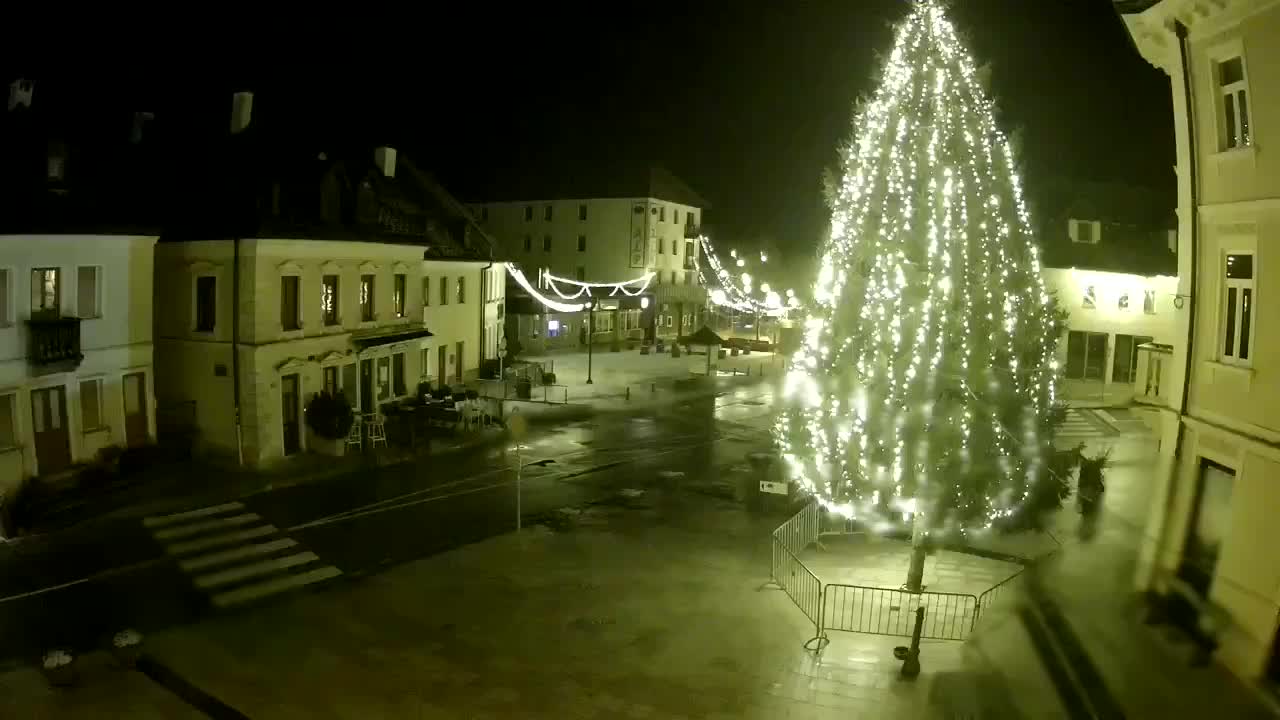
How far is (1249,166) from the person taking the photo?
12.6m

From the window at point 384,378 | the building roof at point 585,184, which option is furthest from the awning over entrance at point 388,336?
the building roof at point 585,184

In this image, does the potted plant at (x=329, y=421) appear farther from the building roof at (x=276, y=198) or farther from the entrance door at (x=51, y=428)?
the entrance door at (x=51, y=428)

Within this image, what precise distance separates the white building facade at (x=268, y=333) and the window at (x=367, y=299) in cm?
3

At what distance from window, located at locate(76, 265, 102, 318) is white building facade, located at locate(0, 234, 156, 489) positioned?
0.08 ft

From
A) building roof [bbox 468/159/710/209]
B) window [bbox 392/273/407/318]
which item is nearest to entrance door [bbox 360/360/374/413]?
window [bbox 392/273/407/318]

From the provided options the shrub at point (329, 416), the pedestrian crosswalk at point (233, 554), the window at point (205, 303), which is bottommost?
the pedestrian crosswalk at point (233, 554)

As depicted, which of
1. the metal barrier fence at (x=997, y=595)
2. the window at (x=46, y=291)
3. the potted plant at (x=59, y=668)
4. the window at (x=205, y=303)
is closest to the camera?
the potted plant at (x=59, y=668)

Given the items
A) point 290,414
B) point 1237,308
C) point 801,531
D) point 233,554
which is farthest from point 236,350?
point 1237,308

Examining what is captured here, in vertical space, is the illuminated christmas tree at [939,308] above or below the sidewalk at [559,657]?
above

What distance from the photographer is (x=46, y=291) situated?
810 inches

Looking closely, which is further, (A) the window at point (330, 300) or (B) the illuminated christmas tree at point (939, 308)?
(A) the window at point (330, 300)

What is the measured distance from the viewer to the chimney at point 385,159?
3959 centimetres

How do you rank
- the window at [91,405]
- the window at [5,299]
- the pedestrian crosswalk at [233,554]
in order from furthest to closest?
1. the window at [91,405]
2. the window at [5,299]
3. the pedestrian crosswalk at [233,554]

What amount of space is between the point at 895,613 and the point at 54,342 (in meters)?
18.6
